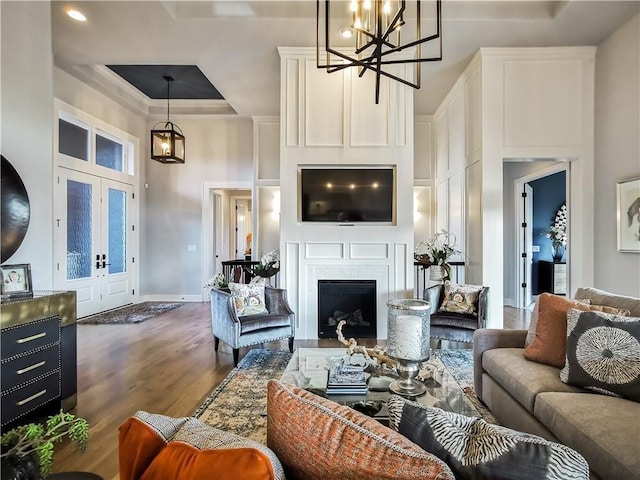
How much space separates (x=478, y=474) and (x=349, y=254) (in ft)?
12.1

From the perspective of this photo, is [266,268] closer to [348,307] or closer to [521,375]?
[348,307]

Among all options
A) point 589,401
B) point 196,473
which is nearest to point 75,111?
point 196,473

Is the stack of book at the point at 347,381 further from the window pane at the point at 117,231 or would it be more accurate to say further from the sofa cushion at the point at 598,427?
the window pane at the point at 117,231

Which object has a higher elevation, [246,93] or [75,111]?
[246,93]

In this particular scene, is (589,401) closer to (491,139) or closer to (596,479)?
(596,479)

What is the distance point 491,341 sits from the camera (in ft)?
Answer: 8.40

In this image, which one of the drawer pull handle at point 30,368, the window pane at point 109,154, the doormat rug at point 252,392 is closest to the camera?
the drawer pull handle at point 30,368

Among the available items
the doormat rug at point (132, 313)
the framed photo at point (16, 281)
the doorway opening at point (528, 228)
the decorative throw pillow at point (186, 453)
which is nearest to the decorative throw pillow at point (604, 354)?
the decorative throw pillow at point (186, 453)

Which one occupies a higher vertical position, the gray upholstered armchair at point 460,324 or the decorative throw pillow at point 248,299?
the decorative throw pillow at point 248,299

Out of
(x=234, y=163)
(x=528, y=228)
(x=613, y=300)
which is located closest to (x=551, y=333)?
(x=613, y=300)

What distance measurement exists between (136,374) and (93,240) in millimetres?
3529

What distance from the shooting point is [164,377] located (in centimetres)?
318

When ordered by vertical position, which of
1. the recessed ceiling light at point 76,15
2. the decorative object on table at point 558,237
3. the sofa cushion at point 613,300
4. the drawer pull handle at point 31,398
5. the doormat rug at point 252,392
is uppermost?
the recessed ceiling light at point 76,15

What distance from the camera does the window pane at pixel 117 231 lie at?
6.22 metres
